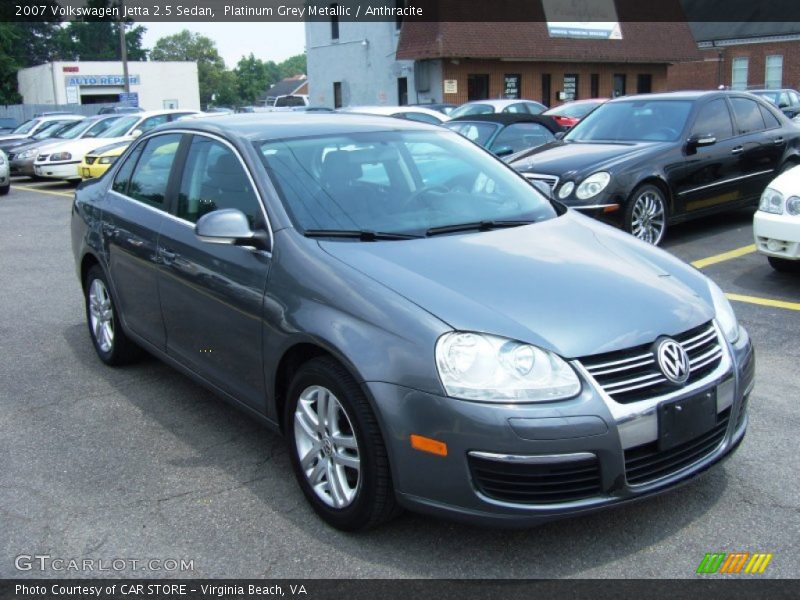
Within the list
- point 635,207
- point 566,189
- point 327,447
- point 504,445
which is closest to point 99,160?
point 566,189

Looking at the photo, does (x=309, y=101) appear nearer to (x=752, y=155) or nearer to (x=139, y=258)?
(x=752, y=155)

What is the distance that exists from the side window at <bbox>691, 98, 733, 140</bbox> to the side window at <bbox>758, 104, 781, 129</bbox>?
812 millimetres

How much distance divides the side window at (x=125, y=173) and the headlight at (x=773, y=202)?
5.00 meters

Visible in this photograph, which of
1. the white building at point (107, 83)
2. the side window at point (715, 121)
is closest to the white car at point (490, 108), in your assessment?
the side window at point (715, 121)

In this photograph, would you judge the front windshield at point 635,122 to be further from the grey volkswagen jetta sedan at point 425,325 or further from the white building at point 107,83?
the white building at point 107,83

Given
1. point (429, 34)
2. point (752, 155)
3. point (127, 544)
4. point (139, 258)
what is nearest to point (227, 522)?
point (127, 544)

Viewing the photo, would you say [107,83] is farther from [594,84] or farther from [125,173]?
[125,173]

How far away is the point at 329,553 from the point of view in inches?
127

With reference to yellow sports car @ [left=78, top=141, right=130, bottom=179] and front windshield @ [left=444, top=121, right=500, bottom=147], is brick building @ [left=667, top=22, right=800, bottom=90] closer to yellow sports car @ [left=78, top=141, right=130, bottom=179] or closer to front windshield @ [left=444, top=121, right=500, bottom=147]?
yellow sports car @ [left=78, top=141, right=130, bottom=179]

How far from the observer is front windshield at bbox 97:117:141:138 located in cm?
1773

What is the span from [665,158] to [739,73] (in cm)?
4206

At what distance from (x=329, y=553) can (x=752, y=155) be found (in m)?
7.93

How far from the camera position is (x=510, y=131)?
459 inches

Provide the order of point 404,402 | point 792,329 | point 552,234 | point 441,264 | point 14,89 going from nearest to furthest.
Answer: point 404,402
point 441,264
point 552,234
point 792,329
point 14,89
